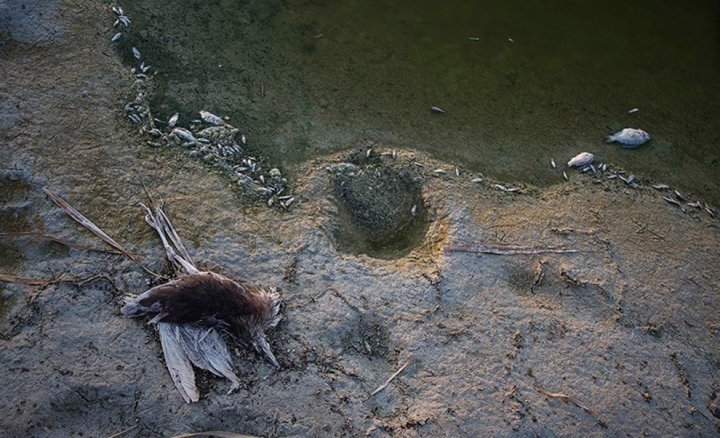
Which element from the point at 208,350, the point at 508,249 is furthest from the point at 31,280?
the point at 508,249

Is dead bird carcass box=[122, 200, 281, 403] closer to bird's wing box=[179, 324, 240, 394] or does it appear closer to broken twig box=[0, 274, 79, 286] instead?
bird's wing box=[179, 324, 240, 394]

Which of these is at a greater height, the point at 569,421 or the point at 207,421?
the point at 207,421

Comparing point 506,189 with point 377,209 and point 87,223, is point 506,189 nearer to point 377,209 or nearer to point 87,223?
point 377,209

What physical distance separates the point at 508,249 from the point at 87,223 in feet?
8.64

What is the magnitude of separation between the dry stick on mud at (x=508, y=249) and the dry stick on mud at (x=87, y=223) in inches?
73.8

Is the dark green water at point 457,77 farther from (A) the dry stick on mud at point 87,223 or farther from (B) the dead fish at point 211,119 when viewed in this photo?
(A) the dry stick on mud at point 87,223

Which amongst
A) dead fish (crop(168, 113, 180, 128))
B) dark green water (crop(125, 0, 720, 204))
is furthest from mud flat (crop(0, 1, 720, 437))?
dark green water (crop(125, 0, 720, 204))

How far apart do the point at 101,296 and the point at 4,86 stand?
184 centimetres

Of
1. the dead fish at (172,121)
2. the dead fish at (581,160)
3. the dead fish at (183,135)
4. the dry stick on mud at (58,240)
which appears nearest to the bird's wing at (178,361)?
the dry stick on mud at (58,240)

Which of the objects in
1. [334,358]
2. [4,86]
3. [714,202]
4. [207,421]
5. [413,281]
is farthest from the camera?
[714,202]

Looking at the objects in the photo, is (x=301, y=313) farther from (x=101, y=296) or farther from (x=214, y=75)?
(x=214, y=75)

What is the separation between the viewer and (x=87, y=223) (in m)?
3.47

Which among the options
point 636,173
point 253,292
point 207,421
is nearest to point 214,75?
point 253,292

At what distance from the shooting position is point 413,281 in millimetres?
3506
